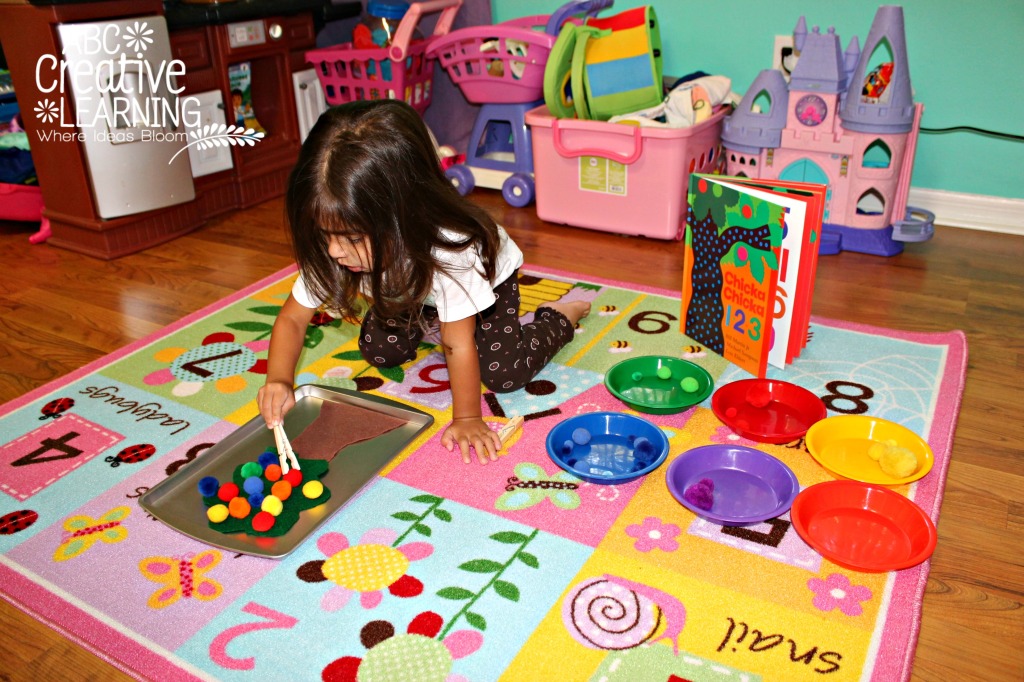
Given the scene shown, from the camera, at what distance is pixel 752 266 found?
135 centimetres

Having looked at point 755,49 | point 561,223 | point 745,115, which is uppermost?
point 755,49

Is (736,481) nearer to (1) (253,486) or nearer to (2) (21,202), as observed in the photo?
(1) (253,486)

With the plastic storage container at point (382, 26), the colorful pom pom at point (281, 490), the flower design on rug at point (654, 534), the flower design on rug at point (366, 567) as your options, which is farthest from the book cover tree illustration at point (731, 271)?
the plastic storage container at point (382, 26)

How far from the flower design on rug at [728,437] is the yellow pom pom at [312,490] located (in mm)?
568

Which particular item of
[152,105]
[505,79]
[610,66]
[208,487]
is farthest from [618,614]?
[152,105]

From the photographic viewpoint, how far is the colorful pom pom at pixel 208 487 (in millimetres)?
1120

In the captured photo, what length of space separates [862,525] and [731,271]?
1.65 feet

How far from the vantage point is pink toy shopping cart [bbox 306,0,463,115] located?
2.17m

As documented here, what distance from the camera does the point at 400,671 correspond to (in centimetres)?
87

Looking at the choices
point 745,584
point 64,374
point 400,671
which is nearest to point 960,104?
point 745,584

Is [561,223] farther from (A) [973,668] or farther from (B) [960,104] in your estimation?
(A) [973,668]

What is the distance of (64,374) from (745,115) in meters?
1.50

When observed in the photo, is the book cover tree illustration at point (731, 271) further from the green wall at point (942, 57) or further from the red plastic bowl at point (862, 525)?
the green wall at point (942, 57)

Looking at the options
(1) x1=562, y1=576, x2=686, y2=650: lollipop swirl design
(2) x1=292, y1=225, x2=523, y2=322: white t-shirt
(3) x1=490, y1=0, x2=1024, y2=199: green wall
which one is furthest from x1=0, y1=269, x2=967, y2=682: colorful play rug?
(3) x1=490, y1=0, x2=1024, y2=199: green wall
